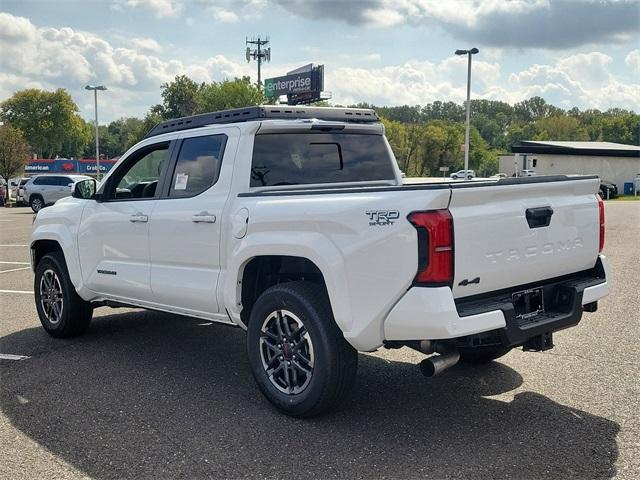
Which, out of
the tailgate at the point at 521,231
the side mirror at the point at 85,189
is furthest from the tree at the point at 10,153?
the tailgate at the point at 521,231

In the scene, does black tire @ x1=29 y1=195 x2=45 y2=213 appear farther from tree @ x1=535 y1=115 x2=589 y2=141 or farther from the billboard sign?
tree @ x1=535 y1=115 x2=589 y2=141

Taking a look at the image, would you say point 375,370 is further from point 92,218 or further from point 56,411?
point 92,218

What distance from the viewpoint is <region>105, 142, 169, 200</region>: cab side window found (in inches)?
226

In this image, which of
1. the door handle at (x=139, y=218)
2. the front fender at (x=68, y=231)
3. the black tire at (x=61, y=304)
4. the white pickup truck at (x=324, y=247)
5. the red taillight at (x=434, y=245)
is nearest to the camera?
the red taillight at (x=434, y=245)

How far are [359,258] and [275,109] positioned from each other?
188cm

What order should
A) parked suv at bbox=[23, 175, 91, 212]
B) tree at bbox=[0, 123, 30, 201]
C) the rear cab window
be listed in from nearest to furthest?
the rear cab window
parked suv at bbox=[23, 175, 91, 212]
tree at bbox=[0, 123, 30, 201]

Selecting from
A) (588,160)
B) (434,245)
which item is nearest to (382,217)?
(434,245)

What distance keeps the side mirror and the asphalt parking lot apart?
1446mm

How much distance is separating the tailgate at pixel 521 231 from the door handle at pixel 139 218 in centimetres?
281

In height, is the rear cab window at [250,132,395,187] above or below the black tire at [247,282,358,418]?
above

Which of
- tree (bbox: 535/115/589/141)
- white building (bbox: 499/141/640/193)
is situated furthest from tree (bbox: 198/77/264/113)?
tree (bbox: 535/115/589/141)

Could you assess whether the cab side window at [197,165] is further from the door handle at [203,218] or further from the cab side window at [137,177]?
the cab side window at [137,177]

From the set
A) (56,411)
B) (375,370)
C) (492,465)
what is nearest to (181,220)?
(56,411)

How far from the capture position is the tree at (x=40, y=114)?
81750 millimetres
